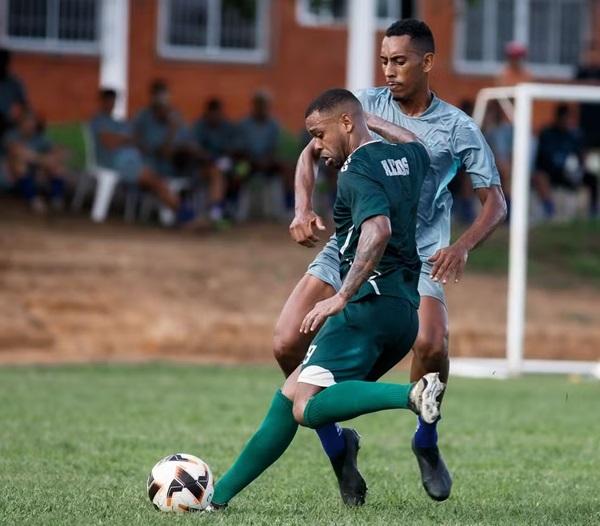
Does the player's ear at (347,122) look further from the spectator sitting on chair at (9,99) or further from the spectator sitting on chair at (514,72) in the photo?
the spectator sitting on chair at (9,99)

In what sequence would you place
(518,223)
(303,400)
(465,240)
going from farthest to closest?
(518,223) < (465,240) < (303,400)

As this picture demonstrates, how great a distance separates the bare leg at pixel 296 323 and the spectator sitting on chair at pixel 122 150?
13835 millimetres

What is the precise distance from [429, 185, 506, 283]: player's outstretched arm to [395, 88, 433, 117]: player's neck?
51 cm

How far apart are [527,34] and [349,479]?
2776cm

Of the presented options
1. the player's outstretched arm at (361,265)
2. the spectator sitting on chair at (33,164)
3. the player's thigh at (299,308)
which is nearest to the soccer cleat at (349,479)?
the player's thigh at (299,308)

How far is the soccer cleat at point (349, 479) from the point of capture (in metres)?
7.43

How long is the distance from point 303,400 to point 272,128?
1702cm

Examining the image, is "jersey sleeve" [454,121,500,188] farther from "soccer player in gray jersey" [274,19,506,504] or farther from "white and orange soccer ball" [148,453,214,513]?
"white and orange soccer ball" [148,453,214,513]

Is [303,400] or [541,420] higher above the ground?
[303,400]

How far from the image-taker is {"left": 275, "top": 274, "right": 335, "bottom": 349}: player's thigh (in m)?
7.44

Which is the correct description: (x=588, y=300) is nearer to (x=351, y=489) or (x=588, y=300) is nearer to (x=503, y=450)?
(x=503, y=450)

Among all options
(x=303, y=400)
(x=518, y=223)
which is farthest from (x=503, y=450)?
(x=518, y=223)

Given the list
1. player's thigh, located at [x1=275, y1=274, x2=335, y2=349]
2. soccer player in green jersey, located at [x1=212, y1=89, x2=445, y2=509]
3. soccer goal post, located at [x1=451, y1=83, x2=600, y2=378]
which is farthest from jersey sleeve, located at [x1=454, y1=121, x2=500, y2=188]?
soccer goal post, located at [x1=451, y1=83, x2=600, y2=378]

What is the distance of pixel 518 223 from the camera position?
15.7 metres
